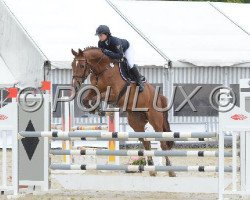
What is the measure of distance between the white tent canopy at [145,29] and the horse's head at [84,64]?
24.1 ft

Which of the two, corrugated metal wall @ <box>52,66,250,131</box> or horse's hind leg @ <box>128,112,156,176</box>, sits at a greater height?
corrugated metal wall @ <box>52,66,250,131</box>

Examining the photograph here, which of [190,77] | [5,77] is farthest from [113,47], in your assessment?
[190,77]

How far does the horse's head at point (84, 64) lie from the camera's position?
Answer: 10992mm

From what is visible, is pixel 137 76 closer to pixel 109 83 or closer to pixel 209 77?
pixel 109 83

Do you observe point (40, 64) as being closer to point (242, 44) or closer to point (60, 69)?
point (60, 69)

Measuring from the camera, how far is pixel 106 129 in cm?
1298

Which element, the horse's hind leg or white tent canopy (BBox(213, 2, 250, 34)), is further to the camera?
white tent canopy (BBox(213, 2, 250, 34))

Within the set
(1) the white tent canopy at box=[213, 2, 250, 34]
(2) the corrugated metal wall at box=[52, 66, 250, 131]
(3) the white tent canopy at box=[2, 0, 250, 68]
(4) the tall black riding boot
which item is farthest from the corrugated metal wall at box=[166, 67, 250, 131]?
(4) the tall black riding boot

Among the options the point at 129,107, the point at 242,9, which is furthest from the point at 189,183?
the point at 242,9

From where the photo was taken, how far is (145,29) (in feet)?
68.3

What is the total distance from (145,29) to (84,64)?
987 cm

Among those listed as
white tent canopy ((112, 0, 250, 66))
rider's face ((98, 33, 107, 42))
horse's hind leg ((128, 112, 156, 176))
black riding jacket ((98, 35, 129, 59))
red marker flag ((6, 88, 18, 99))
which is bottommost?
horse's hind leg ((128, 112, 156, 176))

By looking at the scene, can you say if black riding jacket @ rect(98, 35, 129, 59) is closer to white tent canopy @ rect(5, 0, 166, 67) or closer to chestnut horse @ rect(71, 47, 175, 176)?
chestnut horse @ rect(71, 47, 175, 176)

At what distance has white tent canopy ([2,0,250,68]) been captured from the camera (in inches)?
772
